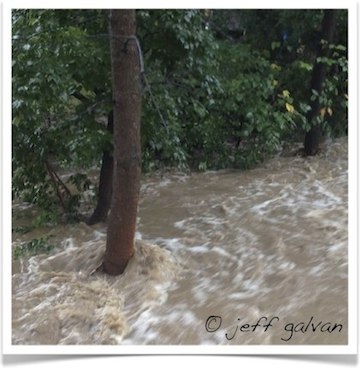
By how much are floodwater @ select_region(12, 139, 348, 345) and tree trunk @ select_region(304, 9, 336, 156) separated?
1236 millimetres

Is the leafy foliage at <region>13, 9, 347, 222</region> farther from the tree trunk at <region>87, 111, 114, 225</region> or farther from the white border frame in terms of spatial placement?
the white border frame

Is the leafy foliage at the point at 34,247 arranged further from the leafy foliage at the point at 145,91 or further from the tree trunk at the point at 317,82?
the tree trunk at the point at 317,82

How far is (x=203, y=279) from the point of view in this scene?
2.90 meters

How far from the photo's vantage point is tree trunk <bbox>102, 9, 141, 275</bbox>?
2506mm

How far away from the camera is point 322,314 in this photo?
244cm

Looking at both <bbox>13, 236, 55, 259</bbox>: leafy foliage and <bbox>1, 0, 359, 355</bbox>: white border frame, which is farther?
<bbox>13, 236, 55, 259</bbox>: leafy foliage

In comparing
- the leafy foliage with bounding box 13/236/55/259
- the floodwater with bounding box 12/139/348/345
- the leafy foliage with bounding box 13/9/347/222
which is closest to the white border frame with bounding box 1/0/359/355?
the floodwater with bounding box 12/139/348/345

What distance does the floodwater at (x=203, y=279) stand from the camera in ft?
7.79
